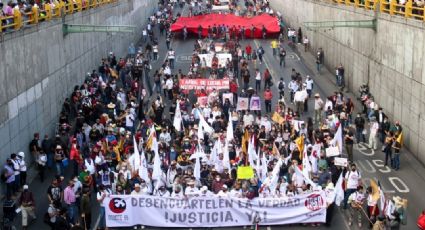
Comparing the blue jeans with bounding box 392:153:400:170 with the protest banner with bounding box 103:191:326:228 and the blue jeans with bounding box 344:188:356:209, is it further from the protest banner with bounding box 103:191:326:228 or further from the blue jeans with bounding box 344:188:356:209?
the protest banner with bounding box 103:191:326:228

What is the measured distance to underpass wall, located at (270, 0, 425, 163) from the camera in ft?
91.8

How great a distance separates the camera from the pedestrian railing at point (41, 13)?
85.6 feet

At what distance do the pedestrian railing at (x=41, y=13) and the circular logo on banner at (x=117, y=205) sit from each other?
7907 mm

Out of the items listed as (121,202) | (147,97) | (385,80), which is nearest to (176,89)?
(147,97)

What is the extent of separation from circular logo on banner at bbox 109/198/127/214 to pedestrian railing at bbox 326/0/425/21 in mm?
14676

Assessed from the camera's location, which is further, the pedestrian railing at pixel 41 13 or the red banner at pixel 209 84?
the red banner at pixel 209 84

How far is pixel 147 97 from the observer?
38.1 meters

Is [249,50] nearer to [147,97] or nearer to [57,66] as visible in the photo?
[147,97]

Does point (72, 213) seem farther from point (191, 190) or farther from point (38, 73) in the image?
point (38, 73)

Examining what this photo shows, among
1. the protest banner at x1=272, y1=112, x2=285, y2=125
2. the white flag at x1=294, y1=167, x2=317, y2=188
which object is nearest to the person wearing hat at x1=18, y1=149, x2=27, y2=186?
the white flag at x1=294, y1=167, x2=317, y2=188

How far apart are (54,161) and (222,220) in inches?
313

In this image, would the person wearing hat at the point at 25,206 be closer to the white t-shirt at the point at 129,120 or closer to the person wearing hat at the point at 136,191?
the person wearing hat at the point at 136,191

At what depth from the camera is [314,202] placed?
68.0 ft

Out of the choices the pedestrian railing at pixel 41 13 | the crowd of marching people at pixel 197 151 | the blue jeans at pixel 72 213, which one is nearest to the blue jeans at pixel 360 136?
the crowd of marching people at pixel 197 151
